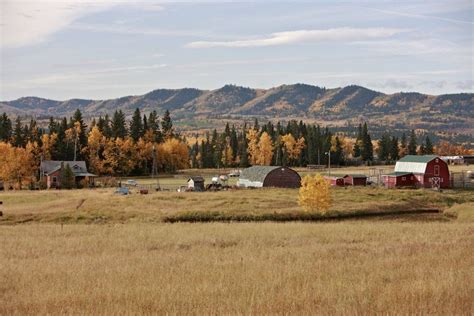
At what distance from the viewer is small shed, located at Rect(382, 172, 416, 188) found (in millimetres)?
95069

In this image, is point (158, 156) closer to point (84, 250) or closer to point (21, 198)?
point (21, 198)

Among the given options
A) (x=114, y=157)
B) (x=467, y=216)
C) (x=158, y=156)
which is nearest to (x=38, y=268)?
(x=467, y=216)

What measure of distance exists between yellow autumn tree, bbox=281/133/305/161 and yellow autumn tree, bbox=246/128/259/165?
24.1ft

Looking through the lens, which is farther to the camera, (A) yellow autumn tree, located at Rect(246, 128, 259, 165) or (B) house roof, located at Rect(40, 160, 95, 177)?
(A) yellow autumn tree, located at Rect(246, 128, 259, 165)

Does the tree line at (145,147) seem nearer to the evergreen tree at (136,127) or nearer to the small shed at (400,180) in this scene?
the evergreen tree at (136,127)

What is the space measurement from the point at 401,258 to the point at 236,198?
48.8 meters

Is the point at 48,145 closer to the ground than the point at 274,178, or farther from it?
farther from it

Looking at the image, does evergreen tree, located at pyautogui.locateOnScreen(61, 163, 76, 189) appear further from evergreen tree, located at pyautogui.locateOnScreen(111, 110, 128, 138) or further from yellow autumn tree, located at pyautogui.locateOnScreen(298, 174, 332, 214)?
yellow autumn tree, located at pyautogui.locateOnScreen(298, 174, 332, 214)

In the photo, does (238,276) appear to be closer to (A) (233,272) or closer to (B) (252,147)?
(A) (233,272)

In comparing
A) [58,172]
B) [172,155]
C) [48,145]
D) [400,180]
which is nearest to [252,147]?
[172,155]

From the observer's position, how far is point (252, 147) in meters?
157

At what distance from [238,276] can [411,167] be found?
8506cm

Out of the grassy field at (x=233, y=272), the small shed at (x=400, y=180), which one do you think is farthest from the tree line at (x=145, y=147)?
the grassy field at (x=233, y=272)

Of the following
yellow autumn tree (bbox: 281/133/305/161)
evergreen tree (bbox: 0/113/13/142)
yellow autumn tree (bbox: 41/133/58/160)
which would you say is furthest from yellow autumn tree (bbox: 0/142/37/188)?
yellow autumn tree (bbox: 281/133/305/161)
